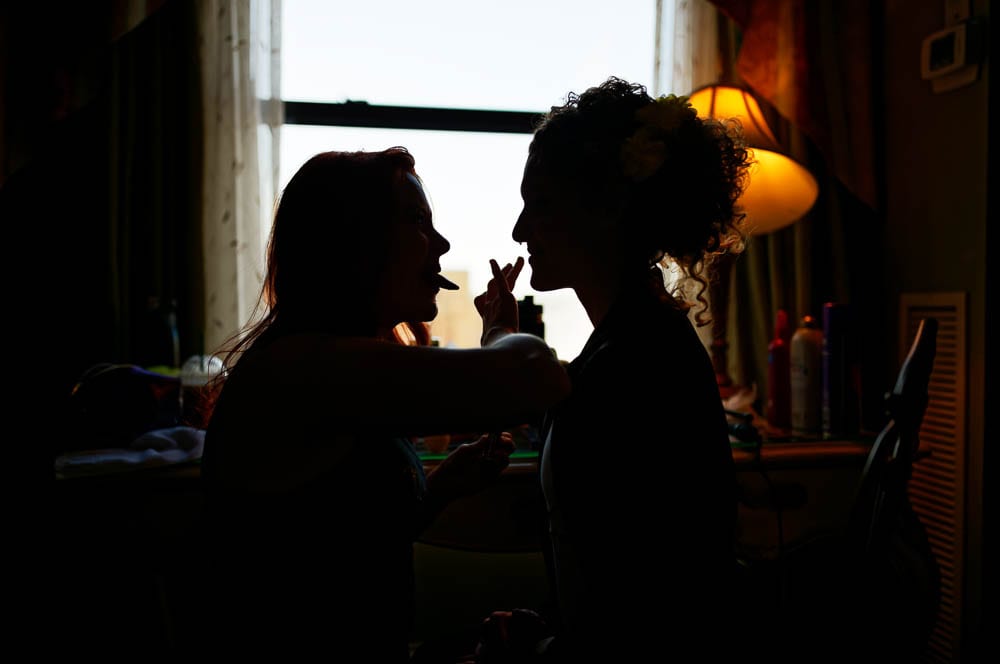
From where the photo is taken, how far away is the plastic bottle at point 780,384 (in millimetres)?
1610

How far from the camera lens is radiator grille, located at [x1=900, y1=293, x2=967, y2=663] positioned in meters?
1.57

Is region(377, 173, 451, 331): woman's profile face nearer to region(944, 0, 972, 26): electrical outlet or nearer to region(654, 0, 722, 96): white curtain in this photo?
region(654, 0, 722, 96): white curtain

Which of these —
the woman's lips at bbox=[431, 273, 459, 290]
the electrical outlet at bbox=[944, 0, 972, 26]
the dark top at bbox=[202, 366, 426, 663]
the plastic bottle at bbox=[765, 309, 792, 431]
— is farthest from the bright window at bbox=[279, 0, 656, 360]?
the dark top at bbox=[202, 366, 426, 663]

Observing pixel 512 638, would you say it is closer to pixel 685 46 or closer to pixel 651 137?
pixel 651 137

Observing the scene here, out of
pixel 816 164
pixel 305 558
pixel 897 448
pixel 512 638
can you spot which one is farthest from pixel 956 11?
pixel 305 558

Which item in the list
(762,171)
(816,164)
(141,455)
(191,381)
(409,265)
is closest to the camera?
(409,265)

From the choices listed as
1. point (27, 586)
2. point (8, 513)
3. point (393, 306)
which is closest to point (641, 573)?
point (393, 306)

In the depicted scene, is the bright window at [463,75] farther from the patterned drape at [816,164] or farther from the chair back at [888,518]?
the chair back at [888,518]

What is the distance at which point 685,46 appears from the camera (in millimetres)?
1780

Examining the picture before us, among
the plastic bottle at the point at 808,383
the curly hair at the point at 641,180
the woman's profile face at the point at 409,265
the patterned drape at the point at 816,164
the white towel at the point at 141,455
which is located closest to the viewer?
the woman's profile face at the point at 409,265

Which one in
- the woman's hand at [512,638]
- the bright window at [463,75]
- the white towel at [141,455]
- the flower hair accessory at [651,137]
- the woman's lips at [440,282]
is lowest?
the woman's hand at [512,638]

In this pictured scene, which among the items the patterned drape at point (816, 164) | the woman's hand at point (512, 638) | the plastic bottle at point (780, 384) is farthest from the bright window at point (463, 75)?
the woman's hand at point (512, 638)

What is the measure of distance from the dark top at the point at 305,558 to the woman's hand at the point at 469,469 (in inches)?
9.1

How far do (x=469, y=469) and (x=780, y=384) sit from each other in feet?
3.24
